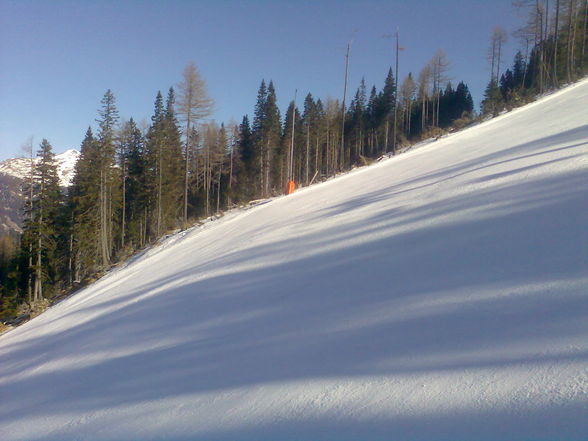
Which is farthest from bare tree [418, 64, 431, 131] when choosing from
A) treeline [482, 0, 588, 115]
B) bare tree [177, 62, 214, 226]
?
bare tree [177, 62, 214, 226]

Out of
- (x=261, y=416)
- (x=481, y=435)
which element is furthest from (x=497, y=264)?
(x=261, y=416)

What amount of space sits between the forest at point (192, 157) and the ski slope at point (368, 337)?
10804mm

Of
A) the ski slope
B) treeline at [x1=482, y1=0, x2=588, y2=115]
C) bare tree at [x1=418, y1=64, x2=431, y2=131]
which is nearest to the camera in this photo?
the ski slope

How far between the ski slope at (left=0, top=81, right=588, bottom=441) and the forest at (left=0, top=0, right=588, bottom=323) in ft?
35.4

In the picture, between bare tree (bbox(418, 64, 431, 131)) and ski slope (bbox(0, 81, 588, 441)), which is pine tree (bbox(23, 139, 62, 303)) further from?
bare tree (bbox(418, 64, 431, 131))

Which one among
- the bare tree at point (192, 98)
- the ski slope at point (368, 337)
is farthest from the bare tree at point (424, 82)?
the ski slope at point (368, 337)

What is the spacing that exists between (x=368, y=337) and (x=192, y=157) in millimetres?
42003

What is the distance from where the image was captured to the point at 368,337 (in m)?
3.15

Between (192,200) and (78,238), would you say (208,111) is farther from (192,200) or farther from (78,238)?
(192,200)

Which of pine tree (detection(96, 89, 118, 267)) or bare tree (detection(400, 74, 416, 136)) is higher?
bare tree (detection(400, 74, 416, 136))

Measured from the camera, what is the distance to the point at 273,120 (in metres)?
48.0

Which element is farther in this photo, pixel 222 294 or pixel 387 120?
pixel 387 120

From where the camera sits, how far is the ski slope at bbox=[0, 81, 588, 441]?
231cm

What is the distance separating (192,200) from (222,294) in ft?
153
